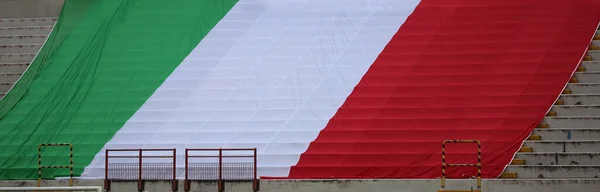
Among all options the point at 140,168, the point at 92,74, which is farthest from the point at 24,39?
the point at 140,168

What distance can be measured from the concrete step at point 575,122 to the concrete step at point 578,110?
11.7 inches

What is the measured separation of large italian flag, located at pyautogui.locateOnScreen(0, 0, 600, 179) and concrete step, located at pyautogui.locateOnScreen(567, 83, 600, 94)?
29 cm

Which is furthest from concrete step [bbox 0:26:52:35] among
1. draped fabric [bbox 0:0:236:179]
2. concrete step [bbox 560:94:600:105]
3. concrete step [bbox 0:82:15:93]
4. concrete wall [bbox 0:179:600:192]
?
concrete step [bbox 560:94:600:105]

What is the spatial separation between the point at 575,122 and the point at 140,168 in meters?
8.73

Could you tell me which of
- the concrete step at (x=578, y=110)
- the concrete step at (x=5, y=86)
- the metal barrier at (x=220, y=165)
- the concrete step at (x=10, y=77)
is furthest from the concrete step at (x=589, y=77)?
the concrete step at (x=5, y=86)

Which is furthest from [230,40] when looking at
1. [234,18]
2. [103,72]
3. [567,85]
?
[567,85]

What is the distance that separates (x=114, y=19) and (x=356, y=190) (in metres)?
8.98

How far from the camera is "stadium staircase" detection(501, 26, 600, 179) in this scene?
1983cm

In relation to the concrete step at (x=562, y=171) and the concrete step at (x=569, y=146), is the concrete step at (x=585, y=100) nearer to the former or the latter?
the concrete step at (x=569, y=146)

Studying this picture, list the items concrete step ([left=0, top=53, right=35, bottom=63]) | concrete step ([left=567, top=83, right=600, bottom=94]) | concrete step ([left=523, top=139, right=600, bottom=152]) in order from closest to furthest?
concrete step ([left=523, top=139, right=600, bottom=152]) → concrete step ([left=567, top=83, right=600, bottom=94]) → concrete step ([left=0, top=53, right=35, bottom=63])

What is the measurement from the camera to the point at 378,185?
A: 64.0 ft

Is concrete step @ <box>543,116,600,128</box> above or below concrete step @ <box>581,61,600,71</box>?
below

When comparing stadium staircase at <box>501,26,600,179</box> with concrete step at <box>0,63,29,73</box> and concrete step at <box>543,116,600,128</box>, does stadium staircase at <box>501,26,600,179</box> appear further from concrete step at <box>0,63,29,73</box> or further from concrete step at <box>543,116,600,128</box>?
concrete step at <box>0,63,29,73</box>

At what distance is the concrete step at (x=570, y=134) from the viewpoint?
20.7 metres
